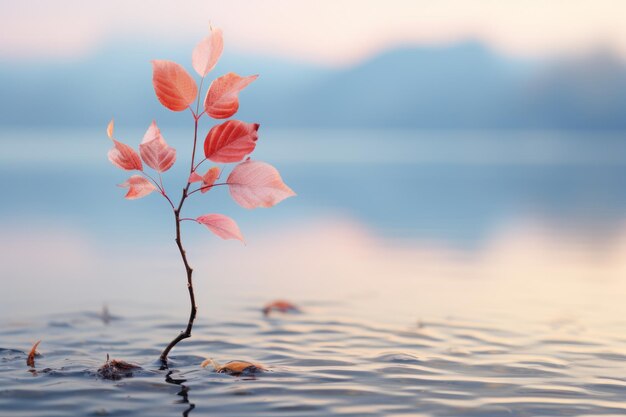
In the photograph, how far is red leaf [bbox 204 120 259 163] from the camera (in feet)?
15.1

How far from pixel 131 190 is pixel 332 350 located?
300 centimetres

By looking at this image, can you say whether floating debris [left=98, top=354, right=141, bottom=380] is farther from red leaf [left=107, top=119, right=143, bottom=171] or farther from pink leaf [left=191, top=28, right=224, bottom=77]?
pink leaf [left=191, top=28, right=224, bottom=77]

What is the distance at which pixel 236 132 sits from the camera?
4.62 m

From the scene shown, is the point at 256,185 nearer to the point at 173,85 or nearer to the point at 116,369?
the point at 173,85

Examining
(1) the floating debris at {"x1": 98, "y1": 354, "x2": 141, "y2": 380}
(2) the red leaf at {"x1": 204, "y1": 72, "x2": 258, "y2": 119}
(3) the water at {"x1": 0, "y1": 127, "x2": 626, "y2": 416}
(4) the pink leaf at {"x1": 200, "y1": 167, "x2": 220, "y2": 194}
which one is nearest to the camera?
(2) the red leaf at {"x1": 204, "y1": 72, "x2": 258, "y2": 119}

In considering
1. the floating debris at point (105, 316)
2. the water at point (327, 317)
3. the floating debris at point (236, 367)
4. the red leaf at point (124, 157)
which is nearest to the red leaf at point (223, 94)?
the red leaf at point (124, 157)

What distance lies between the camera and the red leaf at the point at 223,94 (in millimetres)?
4574

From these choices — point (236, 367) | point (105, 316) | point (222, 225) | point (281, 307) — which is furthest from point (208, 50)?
point (281, 307)

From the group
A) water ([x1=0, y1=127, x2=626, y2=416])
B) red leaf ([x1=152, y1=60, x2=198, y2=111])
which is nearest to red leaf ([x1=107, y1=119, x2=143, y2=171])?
red leaf ([x1=152, y1=60, x2=198, y2=111])

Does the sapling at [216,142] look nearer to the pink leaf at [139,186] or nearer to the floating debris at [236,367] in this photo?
the pink leaf at [139,186]

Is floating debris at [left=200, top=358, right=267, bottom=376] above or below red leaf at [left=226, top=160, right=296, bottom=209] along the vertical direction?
below

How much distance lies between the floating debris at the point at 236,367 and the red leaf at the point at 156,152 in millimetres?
1944

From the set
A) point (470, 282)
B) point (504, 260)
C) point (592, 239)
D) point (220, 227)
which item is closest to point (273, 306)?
point (470, 282)

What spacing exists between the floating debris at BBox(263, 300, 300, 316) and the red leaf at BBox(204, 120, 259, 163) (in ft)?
15.1
